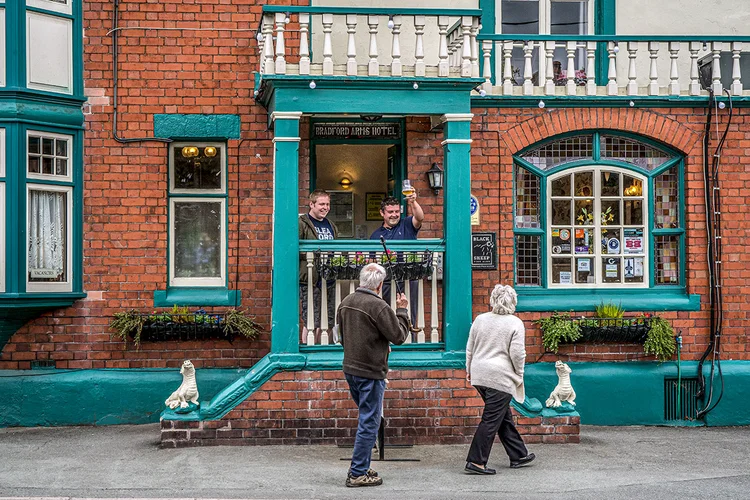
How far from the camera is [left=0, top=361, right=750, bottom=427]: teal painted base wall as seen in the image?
34.4ft

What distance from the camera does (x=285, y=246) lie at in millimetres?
9633

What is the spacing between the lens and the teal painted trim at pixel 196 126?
10.9 metres

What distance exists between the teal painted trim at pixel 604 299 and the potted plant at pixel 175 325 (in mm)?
3271

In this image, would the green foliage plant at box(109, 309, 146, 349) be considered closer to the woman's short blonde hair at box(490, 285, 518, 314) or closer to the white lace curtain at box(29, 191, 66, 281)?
the white lace curtain at box(29, 191, 66, 281)

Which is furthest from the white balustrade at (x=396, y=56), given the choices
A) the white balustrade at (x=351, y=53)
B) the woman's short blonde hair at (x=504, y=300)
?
the woman's short blonde hair at (x=504, y=300)

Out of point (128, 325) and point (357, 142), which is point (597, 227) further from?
point (128, 325)

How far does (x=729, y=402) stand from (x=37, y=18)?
883cm

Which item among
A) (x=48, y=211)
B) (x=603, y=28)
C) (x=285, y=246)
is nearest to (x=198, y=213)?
(x=48, y=211)

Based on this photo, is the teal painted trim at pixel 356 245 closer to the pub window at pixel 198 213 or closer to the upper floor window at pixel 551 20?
the pub window at pixel 198 213

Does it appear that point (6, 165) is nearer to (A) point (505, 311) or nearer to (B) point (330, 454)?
(B) point (330, 454)

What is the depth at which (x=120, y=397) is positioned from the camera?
10617 millimetres

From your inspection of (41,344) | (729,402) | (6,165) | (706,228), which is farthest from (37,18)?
(729,402)

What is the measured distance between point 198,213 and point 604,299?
15.8 ft

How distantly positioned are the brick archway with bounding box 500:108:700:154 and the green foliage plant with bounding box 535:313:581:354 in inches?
78.4
